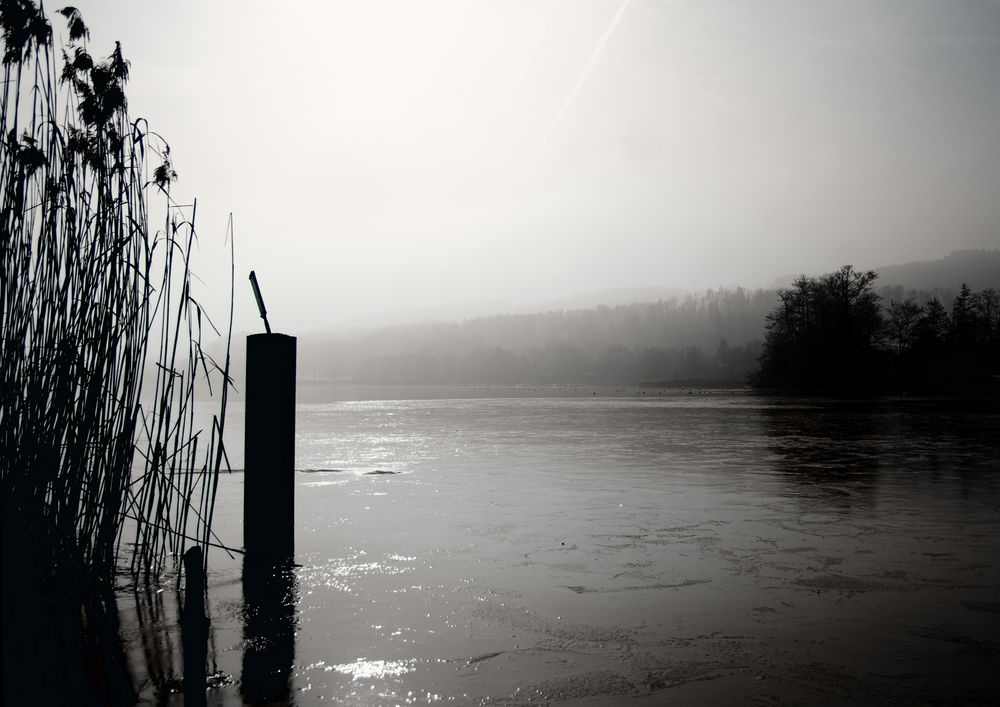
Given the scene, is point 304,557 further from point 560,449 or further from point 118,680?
point 560,449

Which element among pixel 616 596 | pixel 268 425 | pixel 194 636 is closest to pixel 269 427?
pixel 268 425

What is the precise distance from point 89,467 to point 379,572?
1.67m

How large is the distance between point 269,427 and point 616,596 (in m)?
2.07

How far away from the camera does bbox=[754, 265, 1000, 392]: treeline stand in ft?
181

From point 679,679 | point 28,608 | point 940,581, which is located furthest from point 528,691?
point 940,581

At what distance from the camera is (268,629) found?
338cm

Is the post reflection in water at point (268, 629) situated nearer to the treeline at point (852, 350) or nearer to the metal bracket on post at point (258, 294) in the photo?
the metal bracket on post at point (258, 294)

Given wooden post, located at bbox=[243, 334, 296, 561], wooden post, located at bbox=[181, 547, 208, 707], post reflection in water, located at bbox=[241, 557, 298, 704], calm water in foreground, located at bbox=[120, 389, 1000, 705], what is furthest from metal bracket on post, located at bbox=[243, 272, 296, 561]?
wooden post, located at bbox=[181, 547, 208, 707]

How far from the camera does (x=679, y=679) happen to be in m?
2.87

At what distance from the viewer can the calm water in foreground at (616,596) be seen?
2.84 m

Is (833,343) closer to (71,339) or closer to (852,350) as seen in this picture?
(852,350)

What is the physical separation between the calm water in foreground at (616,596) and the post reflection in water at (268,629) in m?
0.02

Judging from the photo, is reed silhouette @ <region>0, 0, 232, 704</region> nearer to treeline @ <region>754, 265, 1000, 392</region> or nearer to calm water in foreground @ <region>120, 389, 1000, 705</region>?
calm water in foreground @ <region>120, 389, 1000, 705</region>

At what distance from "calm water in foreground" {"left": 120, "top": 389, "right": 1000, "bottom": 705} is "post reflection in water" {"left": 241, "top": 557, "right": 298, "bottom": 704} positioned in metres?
0.02
